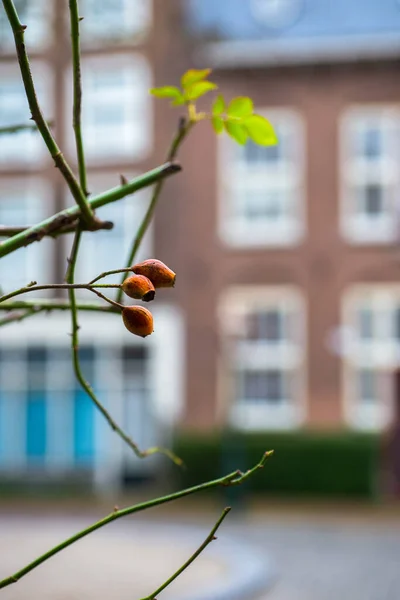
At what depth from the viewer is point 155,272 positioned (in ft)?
2.04

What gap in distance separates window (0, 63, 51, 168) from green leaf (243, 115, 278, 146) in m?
12.6

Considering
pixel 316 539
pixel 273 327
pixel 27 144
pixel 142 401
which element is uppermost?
pixel 27 144

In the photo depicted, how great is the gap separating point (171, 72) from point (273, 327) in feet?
12.1

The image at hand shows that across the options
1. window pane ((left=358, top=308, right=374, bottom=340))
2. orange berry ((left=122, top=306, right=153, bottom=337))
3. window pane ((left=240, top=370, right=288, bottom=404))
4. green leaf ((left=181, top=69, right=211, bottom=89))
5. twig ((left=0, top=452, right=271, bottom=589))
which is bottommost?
window pane ((left=240, top=370, right=288, bottom=404))

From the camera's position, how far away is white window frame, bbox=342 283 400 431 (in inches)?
504

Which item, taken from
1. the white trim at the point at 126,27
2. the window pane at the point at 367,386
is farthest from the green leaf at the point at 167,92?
the white trim at the point at 126,27

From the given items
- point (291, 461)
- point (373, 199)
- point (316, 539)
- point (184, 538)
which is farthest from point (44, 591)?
point (373, 199)

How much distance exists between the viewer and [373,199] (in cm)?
1299

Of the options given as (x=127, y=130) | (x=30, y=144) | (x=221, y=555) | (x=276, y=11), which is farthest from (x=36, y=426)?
(x=276, y=11)

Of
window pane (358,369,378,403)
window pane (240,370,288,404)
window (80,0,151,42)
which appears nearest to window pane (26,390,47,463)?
window pane (240,370,288,404)

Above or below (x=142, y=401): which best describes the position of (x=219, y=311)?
above

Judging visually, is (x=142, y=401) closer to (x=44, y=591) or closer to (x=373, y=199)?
(x=373, y=199)

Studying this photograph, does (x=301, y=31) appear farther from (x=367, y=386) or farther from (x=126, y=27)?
(x=367, y=386)

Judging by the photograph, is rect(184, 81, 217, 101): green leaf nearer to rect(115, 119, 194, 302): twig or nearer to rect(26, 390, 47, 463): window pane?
rect(115, 119, 194, 302): twig
